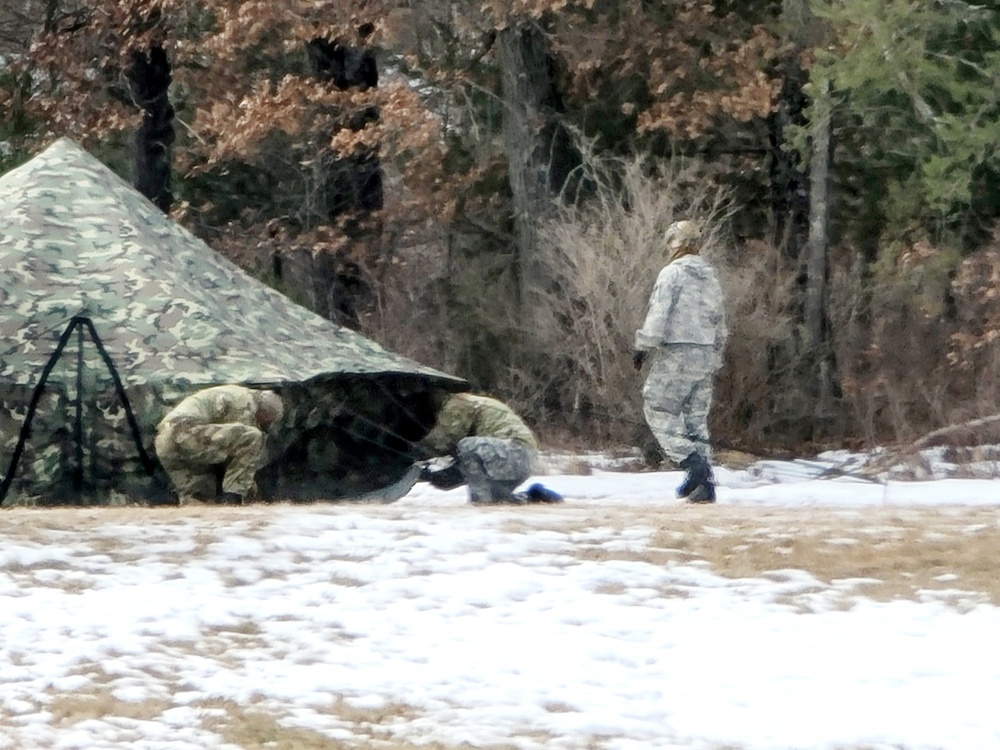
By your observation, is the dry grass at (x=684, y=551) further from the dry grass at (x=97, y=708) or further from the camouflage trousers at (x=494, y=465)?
the camouflage trousers at (x=494, y=465)

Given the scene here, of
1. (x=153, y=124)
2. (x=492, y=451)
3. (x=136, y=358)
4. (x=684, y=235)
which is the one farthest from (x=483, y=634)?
(x=153, y=124)

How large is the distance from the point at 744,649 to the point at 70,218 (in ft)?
20.9

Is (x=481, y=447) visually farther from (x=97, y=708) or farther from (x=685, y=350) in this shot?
(x=97, y=708)

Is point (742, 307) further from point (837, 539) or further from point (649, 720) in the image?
point (649, 720)

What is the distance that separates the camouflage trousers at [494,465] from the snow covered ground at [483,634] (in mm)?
1763

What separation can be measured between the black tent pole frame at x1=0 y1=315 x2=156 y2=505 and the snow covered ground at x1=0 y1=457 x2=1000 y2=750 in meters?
1.63

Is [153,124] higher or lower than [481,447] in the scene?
higher

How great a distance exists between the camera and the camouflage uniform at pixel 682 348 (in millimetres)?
11586

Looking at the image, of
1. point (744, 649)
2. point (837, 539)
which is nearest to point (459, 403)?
point (837, 539)

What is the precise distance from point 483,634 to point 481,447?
14.1ft

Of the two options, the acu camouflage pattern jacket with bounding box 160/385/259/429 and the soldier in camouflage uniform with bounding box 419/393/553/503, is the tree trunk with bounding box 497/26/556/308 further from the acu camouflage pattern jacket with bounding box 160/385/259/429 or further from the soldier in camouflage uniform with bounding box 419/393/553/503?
the acu camouflage pattern jacket with bounding box 160/385/259/429

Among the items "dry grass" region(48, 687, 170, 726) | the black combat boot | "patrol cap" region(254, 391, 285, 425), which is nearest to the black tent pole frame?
"patrol cap" region(254, 391, 285, 425)

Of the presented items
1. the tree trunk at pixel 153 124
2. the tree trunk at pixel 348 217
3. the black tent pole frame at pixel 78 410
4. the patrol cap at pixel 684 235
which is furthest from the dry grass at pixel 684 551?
the tree trunk at pixel 153 124

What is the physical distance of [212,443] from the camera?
9906 mm
